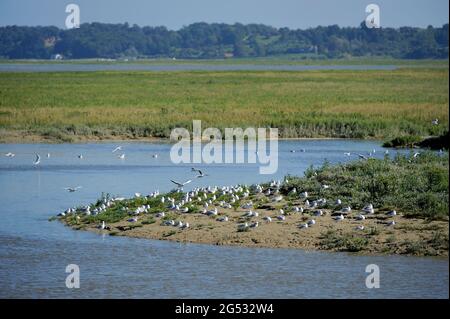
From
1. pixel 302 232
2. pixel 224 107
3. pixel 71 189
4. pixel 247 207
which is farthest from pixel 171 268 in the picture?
pixel 224 107

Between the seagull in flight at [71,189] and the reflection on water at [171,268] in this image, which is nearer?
the reflection on water at [171,268]

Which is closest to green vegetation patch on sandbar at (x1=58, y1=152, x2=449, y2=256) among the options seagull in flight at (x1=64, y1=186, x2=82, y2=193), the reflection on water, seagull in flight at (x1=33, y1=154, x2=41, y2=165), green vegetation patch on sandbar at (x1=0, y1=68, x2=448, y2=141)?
the reflection on water

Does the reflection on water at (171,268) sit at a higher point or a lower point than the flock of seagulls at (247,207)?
lower

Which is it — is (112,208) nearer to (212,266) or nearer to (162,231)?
(162,231)

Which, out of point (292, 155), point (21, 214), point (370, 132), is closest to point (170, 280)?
point (21, 214)

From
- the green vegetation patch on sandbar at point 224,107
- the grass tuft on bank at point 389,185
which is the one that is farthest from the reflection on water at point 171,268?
the green vegetation patch on sandbar at point 224,107

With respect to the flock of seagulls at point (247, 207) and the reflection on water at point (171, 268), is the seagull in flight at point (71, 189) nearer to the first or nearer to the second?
the reflection on water at point (171, 268)

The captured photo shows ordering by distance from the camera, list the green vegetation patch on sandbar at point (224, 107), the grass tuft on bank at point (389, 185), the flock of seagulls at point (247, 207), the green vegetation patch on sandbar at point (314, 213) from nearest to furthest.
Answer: the green vegetation patch on sandbar at point (314, 213)
the grass tuft on bank at point (389, 185)
the flock of seagulls at point (247, 207)
the green vegetation patch on sandbar at point (224, 107)

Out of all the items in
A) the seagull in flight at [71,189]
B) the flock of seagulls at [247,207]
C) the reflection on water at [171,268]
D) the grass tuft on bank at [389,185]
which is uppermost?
the grass tuft on bank at [389,185]

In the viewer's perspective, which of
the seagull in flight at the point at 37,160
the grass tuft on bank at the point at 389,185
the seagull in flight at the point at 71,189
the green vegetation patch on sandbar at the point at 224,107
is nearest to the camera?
the grass tuft on bank at the point at 389,185
